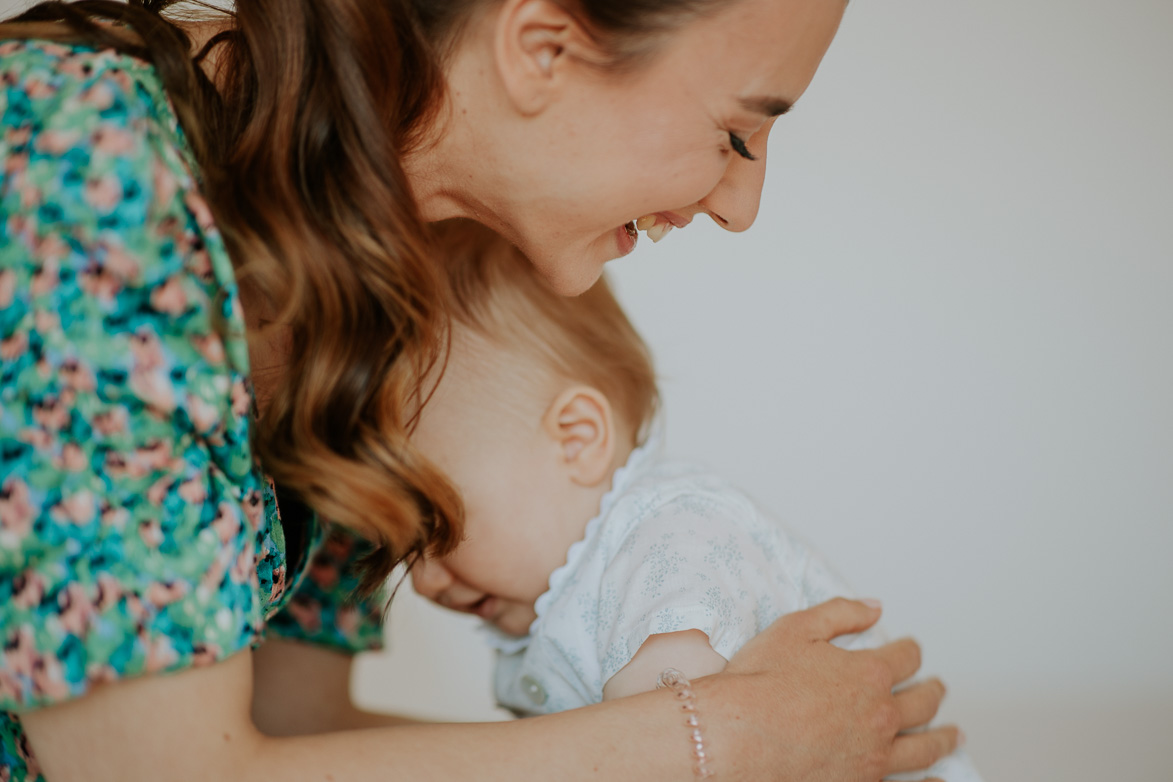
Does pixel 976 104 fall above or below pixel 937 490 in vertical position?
above

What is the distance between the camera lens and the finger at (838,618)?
115cm

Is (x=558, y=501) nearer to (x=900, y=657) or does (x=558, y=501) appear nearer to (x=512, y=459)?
(x=512, y=459)

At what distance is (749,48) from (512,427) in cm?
57

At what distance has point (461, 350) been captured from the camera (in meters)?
1.30

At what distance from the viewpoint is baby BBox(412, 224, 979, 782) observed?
119 centimetres

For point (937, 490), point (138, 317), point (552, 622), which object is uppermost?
point (138, 317)

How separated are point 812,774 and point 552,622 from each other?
0.39 metres

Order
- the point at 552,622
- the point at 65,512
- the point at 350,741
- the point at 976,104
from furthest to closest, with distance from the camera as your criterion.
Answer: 1. the point at 976,104
2. the point at 552,622
3. the point at 350,741
4. the point at 65,512

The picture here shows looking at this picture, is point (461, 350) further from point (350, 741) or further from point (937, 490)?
point (937, 490)

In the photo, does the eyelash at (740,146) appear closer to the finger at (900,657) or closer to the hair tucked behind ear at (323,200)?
the hair tucked behind ear at (323,200)

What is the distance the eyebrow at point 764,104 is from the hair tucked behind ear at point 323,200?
1.01 ft

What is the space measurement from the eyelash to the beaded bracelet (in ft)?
1.79

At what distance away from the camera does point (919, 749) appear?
1.16m

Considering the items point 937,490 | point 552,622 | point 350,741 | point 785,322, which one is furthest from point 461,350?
point 937,490
